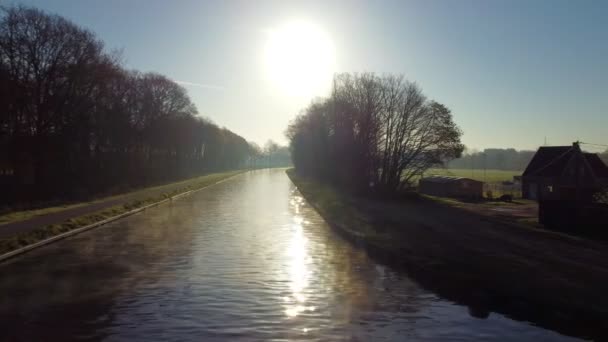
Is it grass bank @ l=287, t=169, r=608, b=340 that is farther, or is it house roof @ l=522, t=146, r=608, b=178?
house roof @ l=522, t=146, r=608, b=178

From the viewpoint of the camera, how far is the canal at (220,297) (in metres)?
9.10

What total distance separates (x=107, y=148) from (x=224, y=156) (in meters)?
95.2

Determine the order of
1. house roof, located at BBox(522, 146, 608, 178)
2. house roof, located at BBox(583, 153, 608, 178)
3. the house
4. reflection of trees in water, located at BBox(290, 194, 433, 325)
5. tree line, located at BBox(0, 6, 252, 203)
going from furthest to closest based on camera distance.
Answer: house roof, located at BBox(583, 153, 608, 178) < house roof, located at BBox(522, 146, 608, 178) < the house < tree line, located at BBox(0, 6, 252, 203) < reflection of trees in water, located at BBox(290, 194, 433, 325)

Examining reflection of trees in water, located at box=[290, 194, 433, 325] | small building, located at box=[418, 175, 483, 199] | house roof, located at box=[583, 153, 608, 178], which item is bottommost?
reflection of trees in water, located at box=[290, 194, 433, 325]

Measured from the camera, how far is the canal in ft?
29.9

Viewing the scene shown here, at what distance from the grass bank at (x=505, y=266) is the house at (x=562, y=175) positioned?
27255mm

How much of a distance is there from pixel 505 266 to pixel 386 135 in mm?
40513

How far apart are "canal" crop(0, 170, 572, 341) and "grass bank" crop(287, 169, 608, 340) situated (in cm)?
68

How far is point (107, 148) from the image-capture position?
222 feet

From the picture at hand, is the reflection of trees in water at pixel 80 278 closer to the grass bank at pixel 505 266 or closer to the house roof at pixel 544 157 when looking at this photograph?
the grass bank at pixel 505 266

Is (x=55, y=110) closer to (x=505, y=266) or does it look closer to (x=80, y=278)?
(x=80, y=278)

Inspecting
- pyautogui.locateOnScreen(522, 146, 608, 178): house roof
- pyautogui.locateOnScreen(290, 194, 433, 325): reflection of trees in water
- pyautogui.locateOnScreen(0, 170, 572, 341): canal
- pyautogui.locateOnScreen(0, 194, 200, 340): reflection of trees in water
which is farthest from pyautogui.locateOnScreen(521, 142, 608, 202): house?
pyautogui.locateOnScreen(0, 194, 200, 340): reflection of trees in water

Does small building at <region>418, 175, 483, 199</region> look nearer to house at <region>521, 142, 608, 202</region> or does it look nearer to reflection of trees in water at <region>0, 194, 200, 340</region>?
house at <region>521, 142, 608, 202</region>

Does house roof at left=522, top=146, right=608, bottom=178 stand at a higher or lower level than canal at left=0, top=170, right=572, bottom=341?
higher
